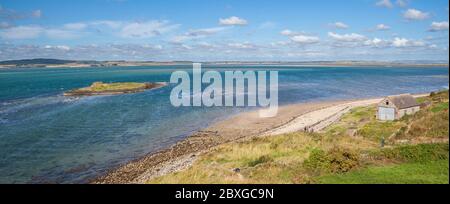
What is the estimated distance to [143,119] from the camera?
56.9 m

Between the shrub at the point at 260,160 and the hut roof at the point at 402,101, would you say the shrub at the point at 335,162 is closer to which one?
the shrub at the point at 260,160

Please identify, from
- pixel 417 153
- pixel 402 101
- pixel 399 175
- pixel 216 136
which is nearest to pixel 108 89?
pixel 216 136

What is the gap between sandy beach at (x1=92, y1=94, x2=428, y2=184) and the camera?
30.2 metres

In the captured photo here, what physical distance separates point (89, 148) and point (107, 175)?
9702 mm

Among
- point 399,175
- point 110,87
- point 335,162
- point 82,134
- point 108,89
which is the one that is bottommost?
point 82,134

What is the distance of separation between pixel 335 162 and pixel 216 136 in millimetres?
23777

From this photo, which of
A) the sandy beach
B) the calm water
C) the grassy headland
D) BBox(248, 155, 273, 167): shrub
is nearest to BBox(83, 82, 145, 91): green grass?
the calm water

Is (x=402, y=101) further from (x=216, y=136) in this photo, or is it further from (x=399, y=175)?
(x=399, y=175)

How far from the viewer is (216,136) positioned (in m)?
44.6

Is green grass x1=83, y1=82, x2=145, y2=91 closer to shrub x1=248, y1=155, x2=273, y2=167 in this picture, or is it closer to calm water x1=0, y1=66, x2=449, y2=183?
calm water x1=0, y1=66, x2=449, y2=183
